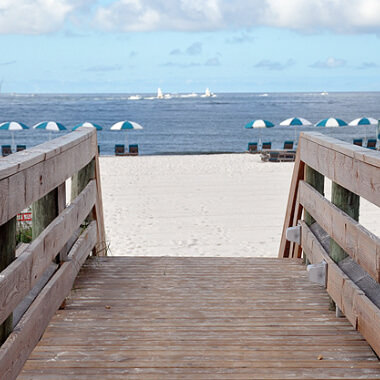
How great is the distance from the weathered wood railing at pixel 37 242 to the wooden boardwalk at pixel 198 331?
18 centimetres

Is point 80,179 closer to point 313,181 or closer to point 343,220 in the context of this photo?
point 313,181

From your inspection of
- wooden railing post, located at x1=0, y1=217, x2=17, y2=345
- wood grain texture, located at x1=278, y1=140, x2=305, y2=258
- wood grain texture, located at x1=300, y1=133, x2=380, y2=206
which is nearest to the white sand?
wood grain texture, located at x1=278, y1=140, x2=305, y2=258

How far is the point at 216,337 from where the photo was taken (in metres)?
2.94

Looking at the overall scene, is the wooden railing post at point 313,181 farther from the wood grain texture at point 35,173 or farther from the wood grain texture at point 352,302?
the wood grain texture at point 35,173

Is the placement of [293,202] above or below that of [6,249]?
below

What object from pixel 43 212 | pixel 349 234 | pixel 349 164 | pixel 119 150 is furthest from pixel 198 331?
pixel 119 150

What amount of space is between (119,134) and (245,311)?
5109 cm

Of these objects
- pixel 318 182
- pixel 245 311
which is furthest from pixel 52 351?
pixel 318 182

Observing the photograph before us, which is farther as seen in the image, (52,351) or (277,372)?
(52,351)

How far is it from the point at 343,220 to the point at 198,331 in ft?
3.16

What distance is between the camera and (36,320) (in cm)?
261

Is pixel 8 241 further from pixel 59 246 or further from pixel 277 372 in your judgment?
pixel 277 372

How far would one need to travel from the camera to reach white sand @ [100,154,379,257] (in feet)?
28.1

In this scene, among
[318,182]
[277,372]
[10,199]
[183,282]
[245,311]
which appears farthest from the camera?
[318,182]
